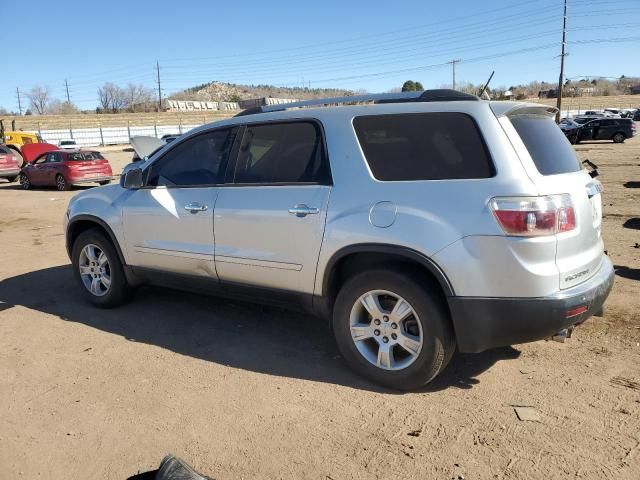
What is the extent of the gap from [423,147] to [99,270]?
359cm

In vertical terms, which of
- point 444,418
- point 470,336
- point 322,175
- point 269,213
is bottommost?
point 444,418

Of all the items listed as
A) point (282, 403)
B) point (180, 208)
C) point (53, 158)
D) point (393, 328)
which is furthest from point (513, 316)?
point (53, 158)

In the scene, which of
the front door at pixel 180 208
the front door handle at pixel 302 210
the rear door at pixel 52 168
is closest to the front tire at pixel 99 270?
the front door at pixel 180 208

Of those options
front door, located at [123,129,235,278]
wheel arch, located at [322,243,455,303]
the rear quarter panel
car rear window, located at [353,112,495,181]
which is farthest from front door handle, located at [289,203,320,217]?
front door, located at [123,129,235,278]

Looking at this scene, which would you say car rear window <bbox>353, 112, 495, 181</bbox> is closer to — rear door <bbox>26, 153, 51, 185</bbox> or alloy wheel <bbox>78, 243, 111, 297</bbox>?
alloy wheel <bbox>78, 243, 111, 297</bbox>

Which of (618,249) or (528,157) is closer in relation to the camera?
(528,157)

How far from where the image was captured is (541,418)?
3127 mm

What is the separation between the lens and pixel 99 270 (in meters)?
5.32

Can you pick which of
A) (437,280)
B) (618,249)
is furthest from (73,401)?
(618,249)

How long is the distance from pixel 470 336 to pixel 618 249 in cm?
482

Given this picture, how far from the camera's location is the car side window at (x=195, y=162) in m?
4.41

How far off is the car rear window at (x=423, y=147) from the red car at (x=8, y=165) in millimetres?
22001

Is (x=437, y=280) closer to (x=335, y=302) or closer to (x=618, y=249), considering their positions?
(x=335, y=302)

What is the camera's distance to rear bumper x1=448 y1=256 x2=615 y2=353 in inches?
122
